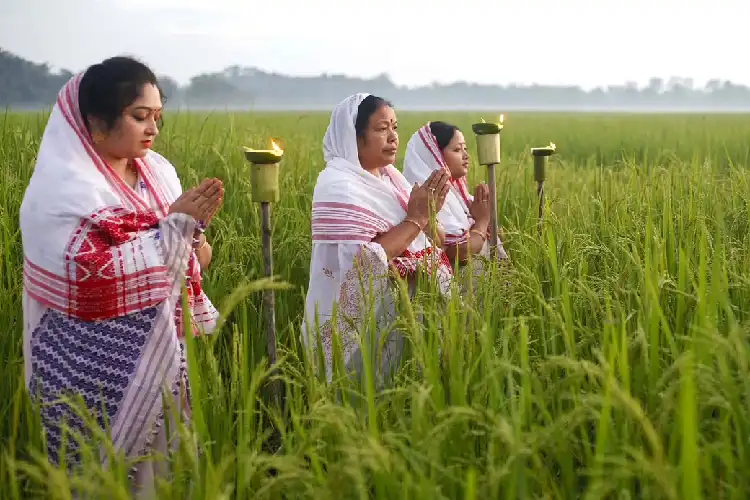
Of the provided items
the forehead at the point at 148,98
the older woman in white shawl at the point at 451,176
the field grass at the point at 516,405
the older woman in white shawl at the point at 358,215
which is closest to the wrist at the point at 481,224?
the older woman in white shawl at the point at 451,176

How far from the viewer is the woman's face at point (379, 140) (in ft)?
10.0

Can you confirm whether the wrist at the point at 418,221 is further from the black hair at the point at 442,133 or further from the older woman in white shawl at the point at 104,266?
the older woman in white shawl at the point at 104,266

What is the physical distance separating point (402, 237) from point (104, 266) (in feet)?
3.65

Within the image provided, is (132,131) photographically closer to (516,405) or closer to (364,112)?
(364,112)

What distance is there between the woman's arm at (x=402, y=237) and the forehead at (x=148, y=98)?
38.2 inches

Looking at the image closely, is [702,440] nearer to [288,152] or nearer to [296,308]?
[296,308]

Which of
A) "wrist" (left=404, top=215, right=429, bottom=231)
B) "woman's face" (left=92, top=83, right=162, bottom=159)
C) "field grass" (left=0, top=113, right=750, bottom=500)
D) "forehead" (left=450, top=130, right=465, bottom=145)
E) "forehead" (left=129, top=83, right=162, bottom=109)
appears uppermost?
"forehead" (left=129, top=83, right=162, bottom=109)

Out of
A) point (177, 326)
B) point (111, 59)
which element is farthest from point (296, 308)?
point (111, 59)

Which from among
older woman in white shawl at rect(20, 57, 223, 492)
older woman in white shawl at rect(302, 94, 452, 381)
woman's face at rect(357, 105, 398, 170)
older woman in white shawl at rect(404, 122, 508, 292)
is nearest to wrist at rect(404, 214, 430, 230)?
older woman in white shawl at rect(302, 94, 452, 381)

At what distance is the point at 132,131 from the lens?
7.50 feet

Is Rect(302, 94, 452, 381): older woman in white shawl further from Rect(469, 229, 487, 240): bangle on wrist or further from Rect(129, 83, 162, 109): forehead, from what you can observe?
Rect(129, 83, 162, 109): forehead

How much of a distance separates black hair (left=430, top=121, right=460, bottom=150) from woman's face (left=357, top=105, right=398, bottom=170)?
0.45 m

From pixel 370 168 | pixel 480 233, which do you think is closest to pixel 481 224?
pixel 480 233

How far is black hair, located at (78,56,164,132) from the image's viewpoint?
7.47ft
